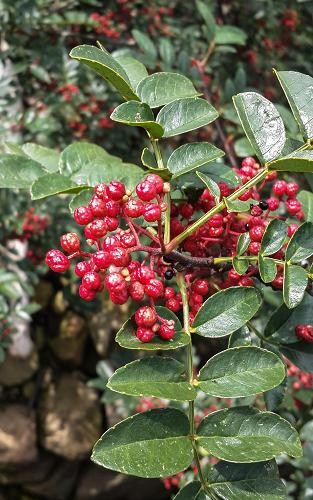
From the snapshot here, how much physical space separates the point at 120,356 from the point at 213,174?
2.49m

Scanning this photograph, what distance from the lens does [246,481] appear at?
73 centimetres

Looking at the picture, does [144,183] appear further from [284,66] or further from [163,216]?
[284,66]

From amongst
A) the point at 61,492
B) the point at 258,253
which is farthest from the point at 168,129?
the point at 61,492

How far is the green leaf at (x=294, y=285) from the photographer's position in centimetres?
74

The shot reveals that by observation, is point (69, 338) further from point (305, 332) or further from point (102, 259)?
point (102, 259)

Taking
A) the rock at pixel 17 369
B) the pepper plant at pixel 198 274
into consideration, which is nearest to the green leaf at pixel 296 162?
the pepper plant at pixel 198 274

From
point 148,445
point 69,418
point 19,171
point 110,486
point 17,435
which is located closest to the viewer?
point 148,445

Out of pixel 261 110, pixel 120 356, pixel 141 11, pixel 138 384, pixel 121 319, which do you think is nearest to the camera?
pixel 138 384

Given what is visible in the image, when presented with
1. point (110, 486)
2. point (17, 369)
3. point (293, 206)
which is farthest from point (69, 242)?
point (110, 486)

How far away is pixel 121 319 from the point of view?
3.56 metres

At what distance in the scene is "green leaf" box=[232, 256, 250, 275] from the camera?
774 mm

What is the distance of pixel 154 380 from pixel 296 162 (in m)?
0.29

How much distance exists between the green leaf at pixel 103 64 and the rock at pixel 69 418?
119 inches

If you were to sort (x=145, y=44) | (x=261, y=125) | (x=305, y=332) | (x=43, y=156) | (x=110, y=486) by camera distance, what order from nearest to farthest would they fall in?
(x=261, y=125)
(x=305, y=332)
(x=43, y=156)
(x=145, y=44)
(x=110, y=486)
